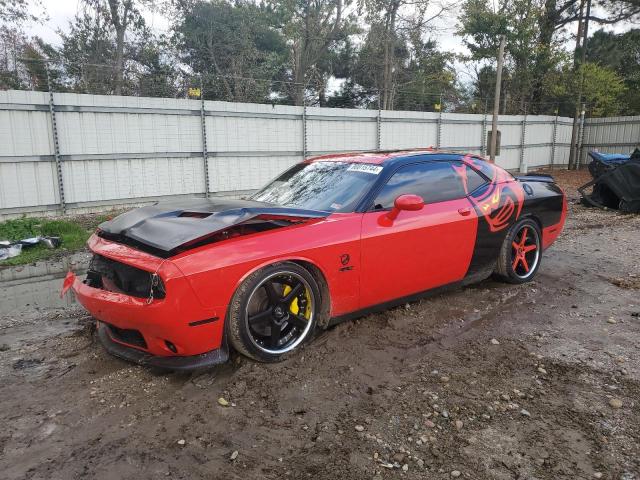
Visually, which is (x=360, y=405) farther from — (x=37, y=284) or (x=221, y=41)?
(x=221, y=41)

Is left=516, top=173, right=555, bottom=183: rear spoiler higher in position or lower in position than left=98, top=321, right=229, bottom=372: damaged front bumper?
A: higher

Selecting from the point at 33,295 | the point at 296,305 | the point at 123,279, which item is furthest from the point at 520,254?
the point at 33,295

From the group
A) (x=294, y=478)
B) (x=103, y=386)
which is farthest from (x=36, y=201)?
(x=294, y=478)

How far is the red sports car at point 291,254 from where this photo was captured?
2.91 m

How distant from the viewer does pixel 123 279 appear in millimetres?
3043

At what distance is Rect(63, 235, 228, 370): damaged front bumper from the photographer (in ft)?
9.20

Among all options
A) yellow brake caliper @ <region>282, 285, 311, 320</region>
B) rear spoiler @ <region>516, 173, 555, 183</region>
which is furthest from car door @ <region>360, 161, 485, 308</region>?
rear spoiler @ <region>516, 173, 555, 183</region>

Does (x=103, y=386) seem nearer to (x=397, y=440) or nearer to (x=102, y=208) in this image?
(x=397, y=440)

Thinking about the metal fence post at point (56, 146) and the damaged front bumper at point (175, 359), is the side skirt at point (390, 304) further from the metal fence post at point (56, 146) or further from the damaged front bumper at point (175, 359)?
the metal fence post at point (56, 146)

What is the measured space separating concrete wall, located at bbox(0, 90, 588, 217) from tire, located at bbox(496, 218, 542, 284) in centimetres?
847

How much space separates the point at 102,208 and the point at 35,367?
7.85 metres

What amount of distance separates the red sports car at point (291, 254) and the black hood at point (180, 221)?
0.04ft

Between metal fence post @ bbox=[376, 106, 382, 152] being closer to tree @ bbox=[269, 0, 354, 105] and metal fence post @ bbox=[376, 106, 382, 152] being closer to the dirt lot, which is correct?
tree @ bbox=[269, 0, 354, 105]

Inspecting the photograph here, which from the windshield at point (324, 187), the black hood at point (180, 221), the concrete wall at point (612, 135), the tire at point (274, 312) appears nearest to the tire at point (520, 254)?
the windshield at point (324, 187)
